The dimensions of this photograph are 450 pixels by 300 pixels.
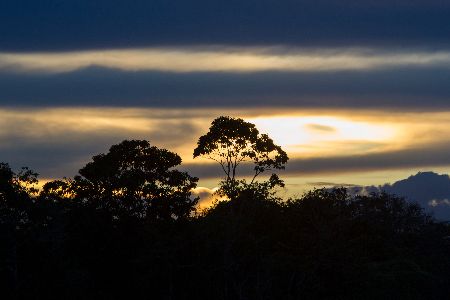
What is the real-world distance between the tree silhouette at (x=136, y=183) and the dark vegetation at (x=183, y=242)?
11 cm

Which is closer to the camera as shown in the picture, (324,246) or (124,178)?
(324,246)

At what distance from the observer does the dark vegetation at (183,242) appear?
84188 mm

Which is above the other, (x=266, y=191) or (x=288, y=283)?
(x=266, y=191)

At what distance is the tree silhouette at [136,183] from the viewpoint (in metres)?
95.1

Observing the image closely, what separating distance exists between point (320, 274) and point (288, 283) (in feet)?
9.05

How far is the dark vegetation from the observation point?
84.2 meters

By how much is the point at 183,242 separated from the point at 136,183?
11.9 m

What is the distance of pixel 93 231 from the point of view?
91.4m

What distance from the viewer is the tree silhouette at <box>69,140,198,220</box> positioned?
95125mm

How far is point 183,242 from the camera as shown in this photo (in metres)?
86.1

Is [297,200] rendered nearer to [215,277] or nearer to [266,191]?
[266,191]

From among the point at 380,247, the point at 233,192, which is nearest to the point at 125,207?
the point at 233,192

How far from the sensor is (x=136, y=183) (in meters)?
96.1

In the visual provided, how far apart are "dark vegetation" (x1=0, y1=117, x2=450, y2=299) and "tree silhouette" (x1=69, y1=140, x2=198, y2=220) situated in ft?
0.36
